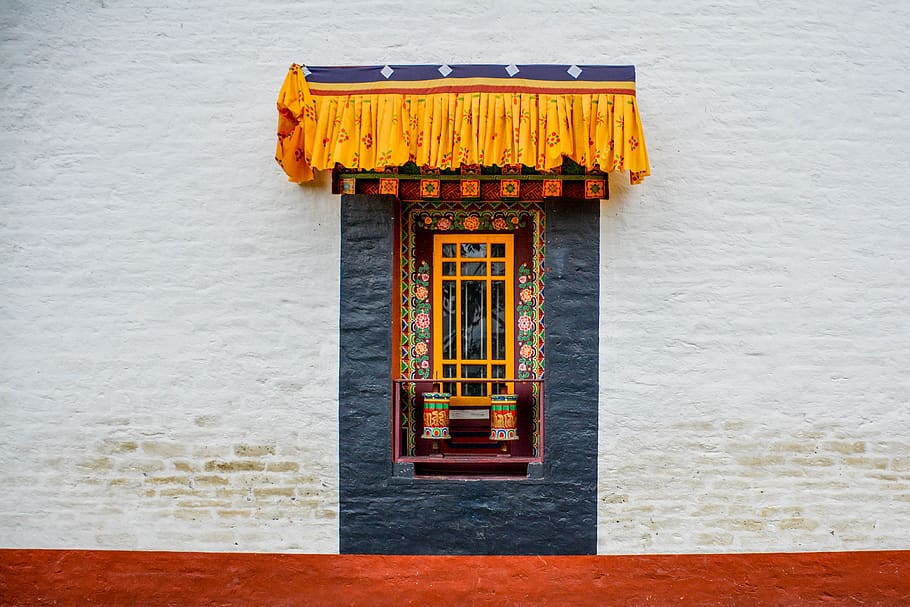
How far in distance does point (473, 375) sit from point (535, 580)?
4.66 feet

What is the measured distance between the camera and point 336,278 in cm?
522

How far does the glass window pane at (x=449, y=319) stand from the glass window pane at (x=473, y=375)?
0.13 m

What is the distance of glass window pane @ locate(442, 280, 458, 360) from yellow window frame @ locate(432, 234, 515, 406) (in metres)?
0.02

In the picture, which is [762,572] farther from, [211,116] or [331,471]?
[211,116]

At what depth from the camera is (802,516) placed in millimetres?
5109

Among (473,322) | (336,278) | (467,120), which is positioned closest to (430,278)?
(473,322)

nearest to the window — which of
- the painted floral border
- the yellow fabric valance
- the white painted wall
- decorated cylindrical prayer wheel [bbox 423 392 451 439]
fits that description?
the painted floral border

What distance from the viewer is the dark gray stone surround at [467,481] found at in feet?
16.7

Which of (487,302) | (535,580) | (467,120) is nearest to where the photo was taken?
(467,120)

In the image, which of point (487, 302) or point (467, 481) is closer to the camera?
point (467, 481)

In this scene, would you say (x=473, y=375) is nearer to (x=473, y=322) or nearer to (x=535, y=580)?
(x=473, y=322)

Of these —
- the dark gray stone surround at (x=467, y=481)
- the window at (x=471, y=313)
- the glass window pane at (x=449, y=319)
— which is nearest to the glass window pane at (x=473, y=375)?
the window at (x=471, y=313)

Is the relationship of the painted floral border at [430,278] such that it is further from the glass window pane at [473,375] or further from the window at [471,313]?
the glass window pane at [473,375]

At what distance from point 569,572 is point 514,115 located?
291cm
